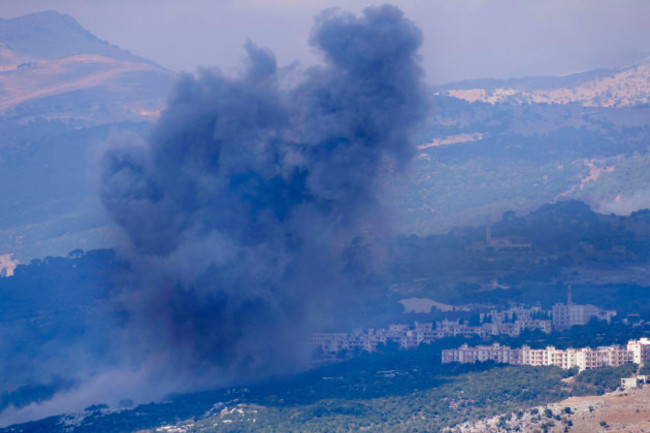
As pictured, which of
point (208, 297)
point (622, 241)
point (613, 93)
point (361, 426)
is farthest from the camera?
point (613, 93)

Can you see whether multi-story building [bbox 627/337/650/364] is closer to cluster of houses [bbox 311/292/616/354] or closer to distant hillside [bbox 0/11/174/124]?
cluster of houses [bbox 311/292/616/354]

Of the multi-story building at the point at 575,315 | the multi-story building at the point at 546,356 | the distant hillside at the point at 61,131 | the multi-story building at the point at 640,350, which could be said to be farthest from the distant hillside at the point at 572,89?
the multi-story building at the point at 640,350

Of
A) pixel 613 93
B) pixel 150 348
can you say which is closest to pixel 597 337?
pixel 150 348

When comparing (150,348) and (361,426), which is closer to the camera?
(361,426)

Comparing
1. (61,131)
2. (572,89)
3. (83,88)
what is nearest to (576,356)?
(61,131)

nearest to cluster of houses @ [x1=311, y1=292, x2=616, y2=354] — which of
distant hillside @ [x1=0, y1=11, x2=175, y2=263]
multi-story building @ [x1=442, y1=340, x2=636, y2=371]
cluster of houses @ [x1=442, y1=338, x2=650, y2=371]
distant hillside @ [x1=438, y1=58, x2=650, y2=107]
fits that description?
multi-story building @ [x1=442, y1=340, x2=636, y2=371]

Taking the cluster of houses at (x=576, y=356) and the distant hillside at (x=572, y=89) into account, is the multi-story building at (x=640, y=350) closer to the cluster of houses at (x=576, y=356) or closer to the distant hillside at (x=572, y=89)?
the cluster of houses at (x=576, y=356)

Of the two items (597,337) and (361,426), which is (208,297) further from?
(597,337)
